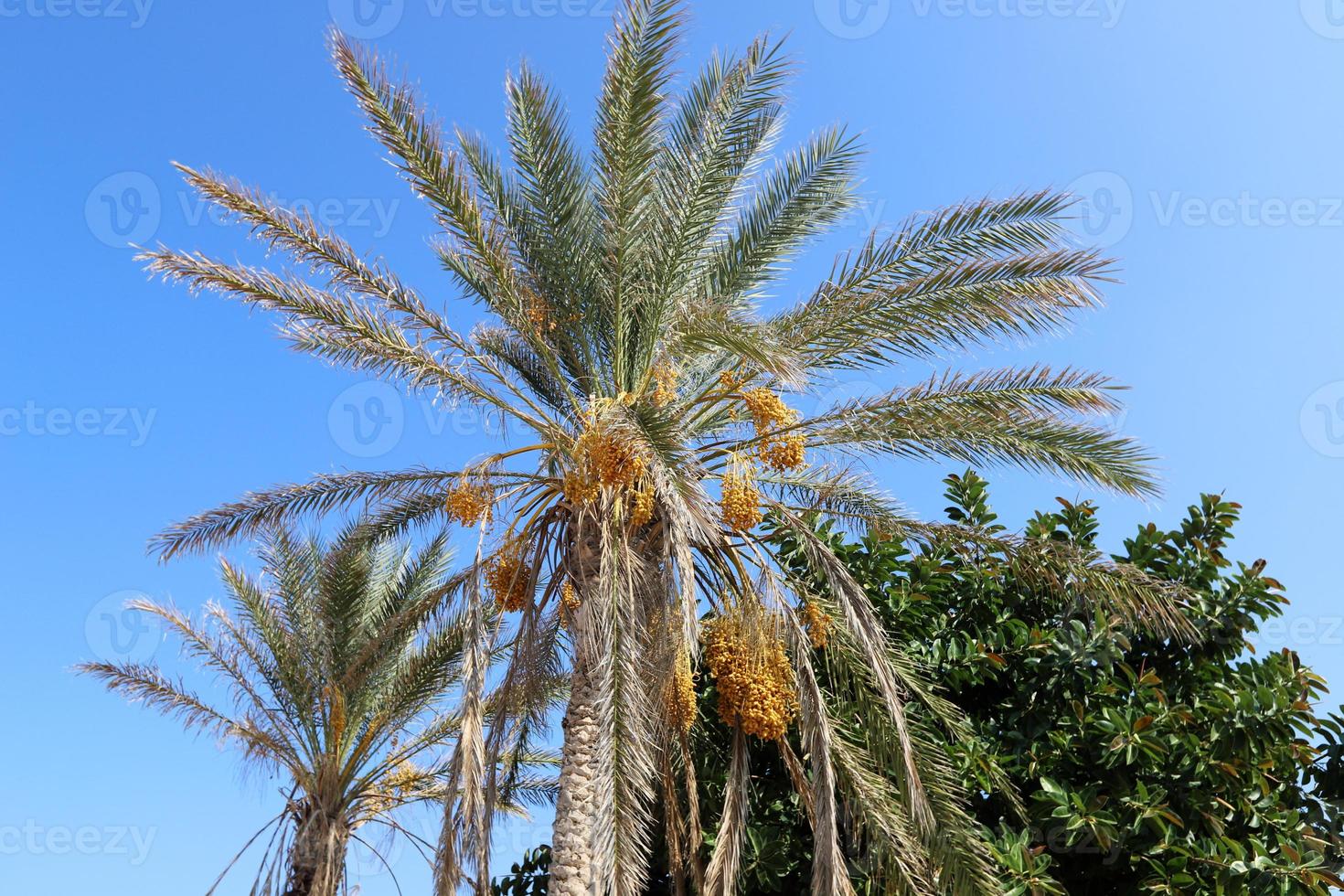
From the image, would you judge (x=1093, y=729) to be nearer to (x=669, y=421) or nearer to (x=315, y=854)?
(x=669, y=421)

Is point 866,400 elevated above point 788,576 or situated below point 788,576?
above

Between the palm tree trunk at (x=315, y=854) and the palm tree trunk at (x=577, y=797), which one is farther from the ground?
the palm tree trunk at (x=315, y=854)

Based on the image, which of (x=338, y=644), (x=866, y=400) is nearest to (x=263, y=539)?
(x=338, y=644)

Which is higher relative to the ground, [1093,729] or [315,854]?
[315,854]

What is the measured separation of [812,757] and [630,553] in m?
1.87

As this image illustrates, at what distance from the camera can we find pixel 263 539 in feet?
40.9

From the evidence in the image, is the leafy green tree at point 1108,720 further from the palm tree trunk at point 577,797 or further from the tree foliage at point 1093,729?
the palm tree trunk at point 577,797

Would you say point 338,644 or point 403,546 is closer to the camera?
point 338,644

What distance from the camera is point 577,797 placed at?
26.7 ft

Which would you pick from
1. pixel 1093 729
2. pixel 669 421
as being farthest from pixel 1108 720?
pixel 669 421

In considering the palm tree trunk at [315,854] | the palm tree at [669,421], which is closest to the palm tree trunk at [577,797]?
the palm tree at [669,421]

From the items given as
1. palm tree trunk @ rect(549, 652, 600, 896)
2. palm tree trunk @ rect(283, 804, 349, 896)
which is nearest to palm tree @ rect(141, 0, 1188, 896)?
palm tree trunk @ rect(549, 652, 600, 896)

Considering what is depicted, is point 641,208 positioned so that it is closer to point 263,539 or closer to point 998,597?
point 998,597

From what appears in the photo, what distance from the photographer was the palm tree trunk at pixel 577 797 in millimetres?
7902
